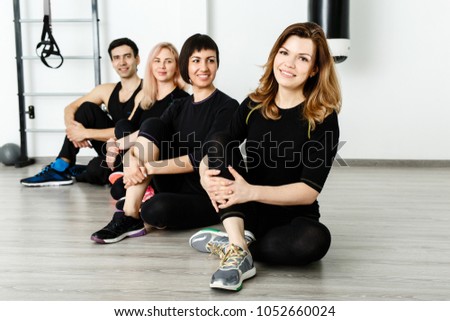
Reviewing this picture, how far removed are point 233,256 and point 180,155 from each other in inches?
32.2

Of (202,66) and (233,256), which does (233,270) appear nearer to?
(233,256)

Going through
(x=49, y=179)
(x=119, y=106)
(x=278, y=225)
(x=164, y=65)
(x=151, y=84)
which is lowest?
(x=49, y=179)

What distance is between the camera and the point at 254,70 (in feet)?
15.0

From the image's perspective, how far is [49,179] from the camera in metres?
3.60

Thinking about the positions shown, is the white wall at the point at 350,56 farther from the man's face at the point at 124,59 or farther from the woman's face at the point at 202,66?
the woman's face at the point at 202,66

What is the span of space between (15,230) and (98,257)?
0.63 meters

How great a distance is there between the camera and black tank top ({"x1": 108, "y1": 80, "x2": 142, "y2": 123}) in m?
3.42

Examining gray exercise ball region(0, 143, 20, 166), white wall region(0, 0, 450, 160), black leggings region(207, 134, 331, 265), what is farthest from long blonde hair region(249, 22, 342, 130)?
gray exercise ball region(0, 143, 20, 166)

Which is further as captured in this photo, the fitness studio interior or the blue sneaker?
the fitness studio interior

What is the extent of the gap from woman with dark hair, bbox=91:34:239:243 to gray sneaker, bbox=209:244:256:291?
2.02 feet

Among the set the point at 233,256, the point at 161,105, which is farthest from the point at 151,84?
the point at 233,256

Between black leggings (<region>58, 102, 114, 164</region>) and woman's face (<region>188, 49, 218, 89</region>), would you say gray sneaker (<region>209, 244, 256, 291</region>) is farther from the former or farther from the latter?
black leggings (<region>58, 102, 114, 164</region>)

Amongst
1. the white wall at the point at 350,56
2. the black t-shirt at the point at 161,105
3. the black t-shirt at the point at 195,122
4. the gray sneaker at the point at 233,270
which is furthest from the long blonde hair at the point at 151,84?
the white wall at the point at 350,56

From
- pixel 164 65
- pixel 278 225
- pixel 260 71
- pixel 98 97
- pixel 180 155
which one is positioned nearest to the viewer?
pixel 278 225
